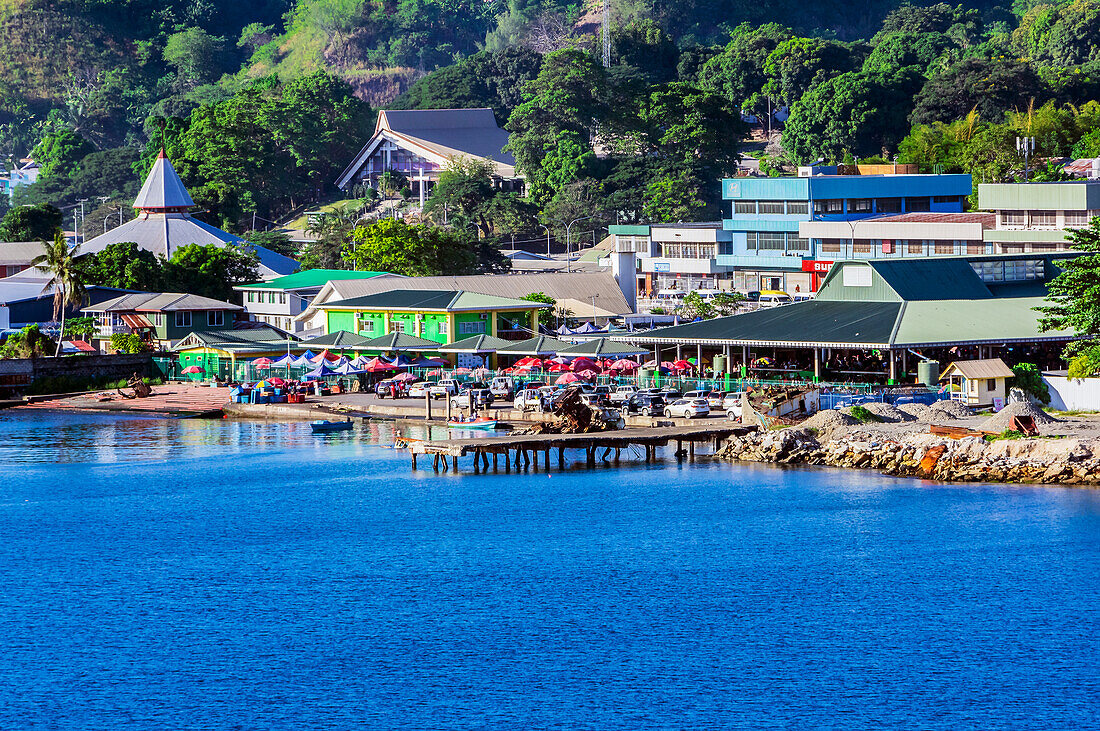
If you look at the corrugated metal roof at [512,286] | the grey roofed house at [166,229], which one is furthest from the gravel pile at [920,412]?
the grey roofed house at [166,229]

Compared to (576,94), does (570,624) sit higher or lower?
lower

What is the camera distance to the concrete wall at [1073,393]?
68625mm

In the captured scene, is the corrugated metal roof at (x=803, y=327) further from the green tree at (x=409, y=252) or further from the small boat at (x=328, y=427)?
the green tree at (x=409, y=252)

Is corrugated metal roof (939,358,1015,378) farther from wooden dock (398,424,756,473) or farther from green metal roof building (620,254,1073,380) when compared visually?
wooden dock (398,424,756,473)

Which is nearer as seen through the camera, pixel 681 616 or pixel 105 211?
pixel 681 616

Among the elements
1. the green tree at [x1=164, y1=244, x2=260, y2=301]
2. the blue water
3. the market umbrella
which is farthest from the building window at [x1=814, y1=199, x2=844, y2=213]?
the blue water

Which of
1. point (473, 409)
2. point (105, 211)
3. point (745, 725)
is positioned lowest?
point (745, 725)

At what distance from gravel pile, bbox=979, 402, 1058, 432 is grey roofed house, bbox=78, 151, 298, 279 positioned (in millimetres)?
77428

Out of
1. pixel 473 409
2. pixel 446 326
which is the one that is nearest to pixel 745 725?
pixel 473 409

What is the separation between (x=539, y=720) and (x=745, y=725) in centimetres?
464

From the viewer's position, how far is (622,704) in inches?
1570

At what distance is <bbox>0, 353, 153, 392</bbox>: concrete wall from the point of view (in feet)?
312

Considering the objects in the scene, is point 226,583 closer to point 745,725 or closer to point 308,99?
point 745,725

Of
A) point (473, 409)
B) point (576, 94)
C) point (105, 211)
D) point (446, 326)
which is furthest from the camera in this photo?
→ point (105, 211)
